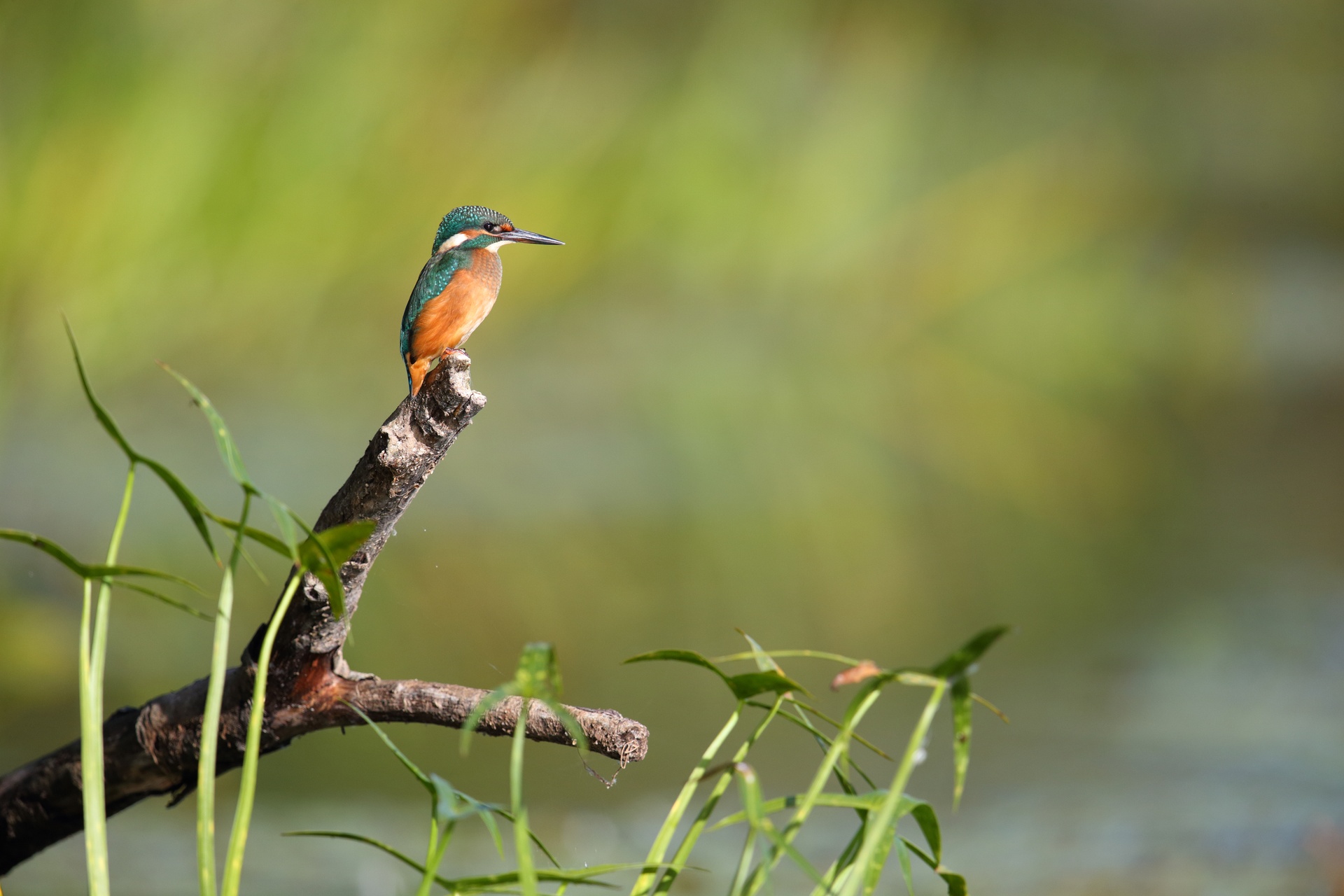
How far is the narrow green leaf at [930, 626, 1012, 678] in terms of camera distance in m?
0.31

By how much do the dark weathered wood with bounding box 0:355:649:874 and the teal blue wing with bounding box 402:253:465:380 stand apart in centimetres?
7

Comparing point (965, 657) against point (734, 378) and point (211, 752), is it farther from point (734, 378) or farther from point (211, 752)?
point (734, 378)

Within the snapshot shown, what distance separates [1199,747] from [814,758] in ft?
1.60

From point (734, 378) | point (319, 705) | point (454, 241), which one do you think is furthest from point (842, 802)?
point (734, 378)

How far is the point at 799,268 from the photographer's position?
4.23 meters

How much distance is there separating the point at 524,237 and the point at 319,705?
35 cm

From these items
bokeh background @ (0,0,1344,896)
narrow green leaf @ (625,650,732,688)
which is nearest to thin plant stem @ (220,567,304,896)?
narrow green leaf @ (625,650,732,688)

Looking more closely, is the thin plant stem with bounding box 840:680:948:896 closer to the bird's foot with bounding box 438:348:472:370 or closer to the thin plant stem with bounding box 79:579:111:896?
the thin plant stem with bounding box 79:579:111:896

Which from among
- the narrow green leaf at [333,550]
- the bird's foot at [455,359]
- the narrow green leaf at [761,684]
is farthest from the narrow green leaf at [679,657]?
the bird's foot at [455,359]

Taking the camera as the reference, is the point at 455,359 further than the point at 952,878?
Yes

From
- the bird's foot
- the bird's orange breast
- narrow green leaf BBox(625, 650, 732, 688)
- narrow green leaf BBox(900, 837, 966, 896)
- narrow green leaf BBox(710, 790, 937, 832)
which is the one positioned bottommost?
narrow green leaf BBox(900, 837, 966, 896)

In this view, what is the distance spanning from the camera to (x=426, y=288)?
694mm

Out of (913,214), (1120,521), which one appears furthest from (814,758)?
(913,214)

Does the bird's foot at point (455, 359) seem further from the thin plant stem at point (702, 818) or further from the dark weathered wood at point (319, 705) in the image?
the thin plant stem at point (702, 818)
